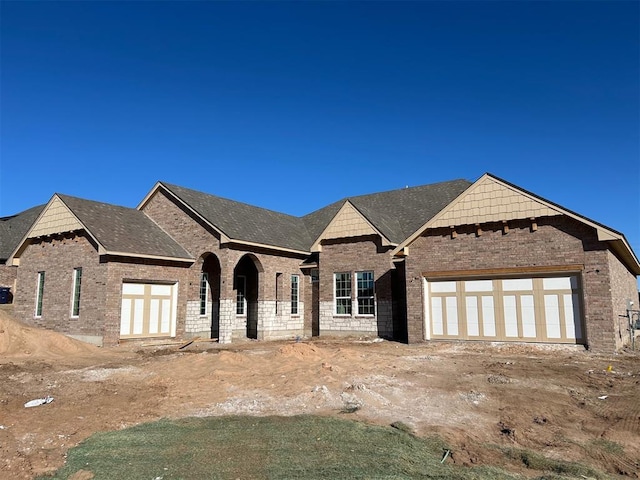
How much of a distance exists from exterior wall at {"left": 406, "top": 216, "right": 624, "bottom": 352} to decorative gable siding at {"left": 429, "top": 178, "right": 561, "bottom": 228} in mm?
323

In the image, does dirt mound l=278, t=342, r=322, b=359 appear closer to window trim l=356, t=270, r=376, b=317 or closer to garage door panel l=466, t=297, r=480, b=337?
garage door panel l=466, t=297, r=480, b=337

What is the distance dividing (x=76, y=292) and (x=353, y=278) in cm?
1233

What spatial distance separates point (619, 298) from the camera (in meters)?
17.7

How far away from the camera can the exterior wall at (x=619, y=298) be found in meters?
15.9

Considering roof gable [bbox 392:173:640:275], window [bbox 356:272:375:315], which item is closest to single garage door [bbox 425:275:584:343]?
roof gable [bbox 392:173:640:275]

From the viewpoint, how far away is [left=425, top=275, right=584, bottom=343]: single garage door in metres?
16.0

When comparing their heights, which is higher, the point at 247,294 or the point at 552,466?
the point at 247,294

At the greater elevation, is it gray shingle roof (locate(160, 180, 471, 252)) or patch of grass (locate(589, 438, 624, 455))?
gray shingle roof (locate(160, 180, 471, 252))

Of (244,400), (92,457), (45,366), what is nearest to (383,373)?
(244,400)

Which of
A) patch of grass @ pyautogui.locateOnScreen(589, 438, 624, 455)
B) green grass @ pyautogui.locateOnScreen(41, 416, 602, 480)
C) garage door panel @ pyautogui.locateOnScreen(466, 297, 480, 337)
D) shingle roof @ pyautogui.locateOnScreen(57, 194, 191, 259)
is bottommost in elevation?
patch of grass @ pyautogui.locateOnScreen(589, 438, 624, 455)

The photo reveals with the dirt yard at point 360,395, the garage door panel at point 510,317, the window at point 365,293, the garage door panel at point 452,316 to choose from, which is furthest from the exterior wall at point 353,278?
the dirt yard at point 360,395

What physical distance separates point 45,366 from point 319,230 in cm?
1692

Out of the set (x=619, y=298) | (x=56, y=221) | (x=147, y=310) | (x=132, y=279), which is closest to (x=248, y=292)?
(x=147, y=310)

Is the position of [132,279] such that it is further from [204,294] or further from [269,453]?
[269,453]
